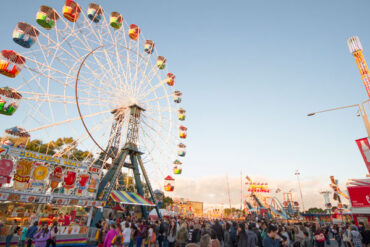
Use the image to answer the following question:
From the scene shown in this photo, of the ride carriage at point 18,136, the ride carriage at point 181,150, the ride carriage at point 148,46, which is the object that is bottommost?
the ride carriage at point 18,136

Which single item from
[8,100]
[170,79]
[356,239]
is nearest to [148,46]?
[170,79]

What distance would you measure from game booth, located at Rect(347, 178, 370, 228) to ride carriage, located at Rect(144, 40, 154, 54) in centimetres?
2586

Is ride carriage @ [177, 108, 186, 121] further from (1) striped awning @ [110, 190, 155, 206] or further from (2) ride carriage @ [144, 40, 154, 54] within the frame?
(1) striped awning @ [110, 190, 155, 206]

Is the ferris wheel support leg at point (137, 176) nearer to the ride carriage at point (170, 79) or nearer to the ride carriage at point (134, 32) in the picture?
the ride carriage at point (170, 79)

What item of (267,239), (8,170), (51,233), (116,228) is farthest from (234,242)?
(8,170)

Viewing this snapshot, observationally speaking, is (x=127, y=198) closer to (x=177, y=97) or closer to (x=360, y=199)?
(x=177, y=97)

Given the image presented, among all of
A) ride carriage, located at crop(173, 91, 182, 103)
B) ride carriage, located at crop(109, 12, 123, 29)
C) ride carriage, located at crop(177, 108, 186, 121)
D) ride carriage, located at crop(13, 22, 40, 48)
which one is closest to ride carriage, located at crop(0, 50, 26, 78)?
ride carriage, located at crop(13, 22, 40, 48)

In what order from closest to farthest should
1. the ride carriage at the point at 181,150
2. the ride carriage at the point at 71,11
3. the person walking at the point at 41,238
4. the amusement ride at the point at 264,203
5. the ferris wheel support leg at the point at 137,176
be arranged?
the person walking at the point at 41,238 → the ride carriage at the point at 71,11 → the ferris wheel support leg at the point at 137,176 → the ride carriage at the point at 181,150 → the amusement ride at the point at 264,203

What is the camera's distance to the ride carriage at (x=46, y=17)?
1725 centimetres

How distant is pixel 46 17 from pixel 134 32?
30.3 ft

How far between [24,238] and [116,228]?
6.08 m

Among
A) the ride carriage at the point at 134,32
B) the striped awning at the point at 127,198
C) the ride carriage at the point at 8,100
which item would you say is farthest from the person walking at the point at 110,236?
the ride carriage at the point at 134,32

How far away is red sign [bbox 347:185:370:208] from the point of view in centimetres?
2082

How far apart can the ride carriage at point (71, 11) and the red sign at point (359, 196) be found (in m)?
30.4
